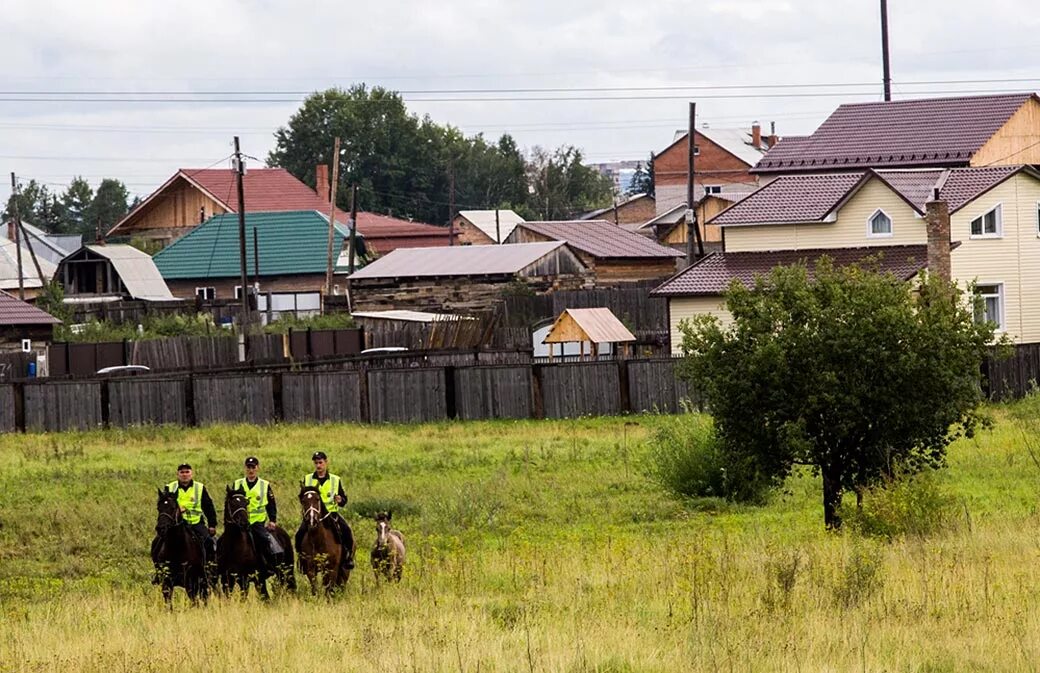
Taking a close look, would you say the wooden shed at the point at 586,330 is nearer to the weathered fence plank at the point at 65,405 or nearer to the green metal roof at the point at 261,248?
the weathered fence plank at the point at 65,405

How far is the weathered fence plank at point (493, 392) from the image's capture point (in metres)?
41.8

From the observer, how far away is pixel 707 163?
121688 millimetres

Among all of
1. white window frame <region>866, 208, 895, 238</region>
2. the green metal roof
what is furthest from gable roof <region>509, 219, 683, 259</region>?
white window frame <region>866, 208, 895, 238</region>

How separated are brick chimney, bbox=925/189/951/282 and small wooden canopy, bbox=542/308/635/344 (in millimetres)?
10629

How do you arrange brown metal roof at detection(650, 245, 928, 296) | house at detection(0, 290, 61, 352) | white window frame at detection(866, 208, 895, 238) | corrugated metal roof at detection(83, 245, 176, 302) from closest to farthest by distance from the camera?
brown metal roof at detection(650, 245, 928, 296)
white window frame at detection(866, 208, 895, 238)
house at detection(0, 290, 61, 352)
corrugated metal roof at detection(83, 245, 176, 302)

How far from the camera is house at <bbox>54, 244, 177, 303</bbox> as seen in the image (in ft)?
276

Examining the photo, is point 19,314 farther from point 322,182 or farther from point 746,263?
point 322,182

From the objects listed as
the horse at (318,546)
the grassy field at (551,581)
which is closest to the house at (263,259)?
the grassy field at (551,581)

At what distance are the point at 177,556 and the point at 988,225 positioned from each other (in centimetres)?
3761

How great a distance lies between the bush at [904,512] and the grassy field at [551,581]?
575 mm

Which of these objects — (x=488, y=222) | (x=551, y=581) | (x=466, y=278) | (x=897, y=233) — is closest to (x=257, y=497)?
(x=551, y=581)

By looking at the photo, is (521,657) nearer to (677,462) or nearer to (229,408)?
(677,462)

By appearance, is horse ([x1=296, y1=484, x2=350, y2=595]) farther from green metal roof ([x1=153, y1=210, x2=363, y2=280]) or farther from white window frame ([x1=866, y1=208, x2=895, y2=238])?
green metal roof ([x1=153, y1=210, x2=363, y2=280])

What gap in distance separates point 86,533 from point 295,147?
5030 inches
